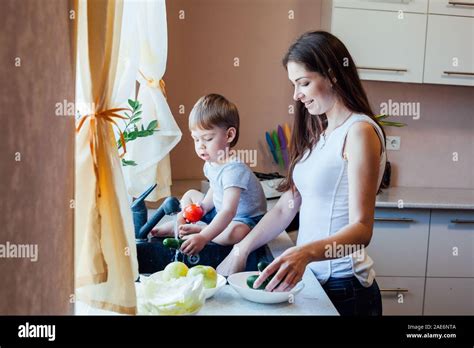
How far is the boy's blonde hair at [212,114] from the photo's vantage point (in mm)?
1075

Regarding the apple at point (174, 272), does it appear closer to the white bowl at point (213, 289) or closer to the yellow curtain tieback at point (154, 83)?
the white bowl at point (213, 289)

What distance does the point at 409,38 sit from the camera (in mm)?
1792

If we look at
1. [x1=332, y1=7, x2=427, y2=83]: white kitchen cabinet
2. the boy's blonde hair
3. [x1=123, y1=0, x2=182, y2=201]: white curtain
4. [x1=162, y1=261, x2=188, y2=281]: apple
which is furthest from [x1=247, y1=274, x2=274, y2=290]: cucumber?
[x1=332, y1=7, x2=427, y2=83]: white kitchen cabinet

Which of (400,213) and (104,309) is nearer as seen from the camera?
(104,309)

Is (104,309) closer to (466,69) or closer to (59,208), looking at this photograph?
(59,208)

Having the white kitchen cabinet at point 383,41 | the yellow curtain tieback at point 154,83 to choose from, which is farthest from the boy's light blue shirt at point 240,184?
the white kitchen cabinet at point 383,41

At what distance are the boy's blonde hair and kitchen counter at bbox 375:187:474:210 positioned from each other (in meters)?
0.72

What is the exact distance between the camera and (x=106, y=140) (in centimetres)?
70

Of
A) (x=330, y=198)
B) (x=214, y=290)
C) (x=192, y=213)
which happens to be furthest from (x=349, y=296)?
(x=192, y=213)

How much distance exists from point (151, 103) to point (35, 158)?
88 cm

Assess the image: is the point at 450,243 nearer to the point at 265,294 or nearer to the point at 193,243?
the point at 193,243

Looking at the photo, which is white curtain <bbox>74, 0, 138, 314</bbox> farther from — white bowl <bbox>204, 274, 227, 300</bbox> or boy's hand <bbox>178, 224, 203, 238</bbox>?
boy's hand <bbox>178, 224, 203, 238</bbox>

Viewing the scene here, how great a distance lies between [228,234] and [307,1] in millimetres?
952
